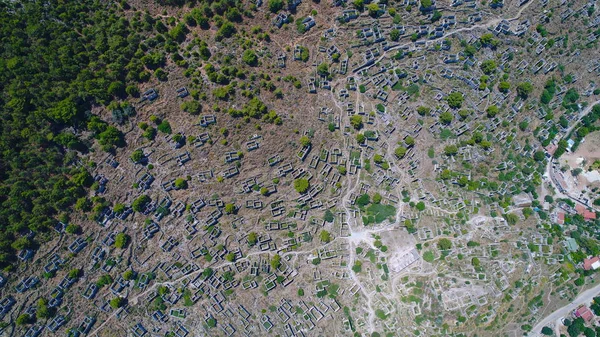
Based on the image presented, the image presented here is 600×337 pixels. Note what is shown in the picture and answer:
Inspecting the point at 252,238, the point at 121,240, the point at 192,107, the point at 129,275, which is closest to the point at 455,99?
the point at 252,238

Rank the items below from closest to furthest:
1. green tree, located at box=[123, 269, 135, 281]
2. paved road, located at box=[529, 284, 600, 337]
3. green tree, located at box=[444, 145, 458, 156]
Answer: green tree, located at box=[123, 269, 135, 281], paved road, located at box=[529, 284, 600, 337], green tree, located at box=[444, 145, 458, 156]

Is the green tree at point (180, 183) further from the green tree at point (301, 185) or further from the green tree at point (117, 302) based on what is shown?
the green tree at point (117, 302)

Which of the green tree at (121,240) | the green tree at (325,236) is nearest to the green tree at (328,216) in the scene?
the green tree at (325,236)

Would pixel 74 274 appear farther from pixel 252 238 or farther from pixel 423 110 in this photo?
pixel 423 110

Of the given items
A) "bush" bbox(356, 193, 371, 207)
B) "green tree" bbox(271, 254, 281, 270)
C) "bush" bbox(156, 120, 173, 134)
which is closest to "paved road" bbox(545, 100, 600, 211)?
"bush" bbox(356, 193, 371, 207)

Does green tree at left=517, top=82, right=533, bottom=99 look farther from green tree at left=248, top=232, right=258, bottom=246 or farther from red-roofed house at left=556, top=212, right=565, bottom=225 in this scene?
green tree at left=248, top=232, right=258, bottom=246

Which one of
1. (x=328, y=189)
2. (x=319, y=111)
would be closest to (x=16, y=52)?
(x=319, y=111)
